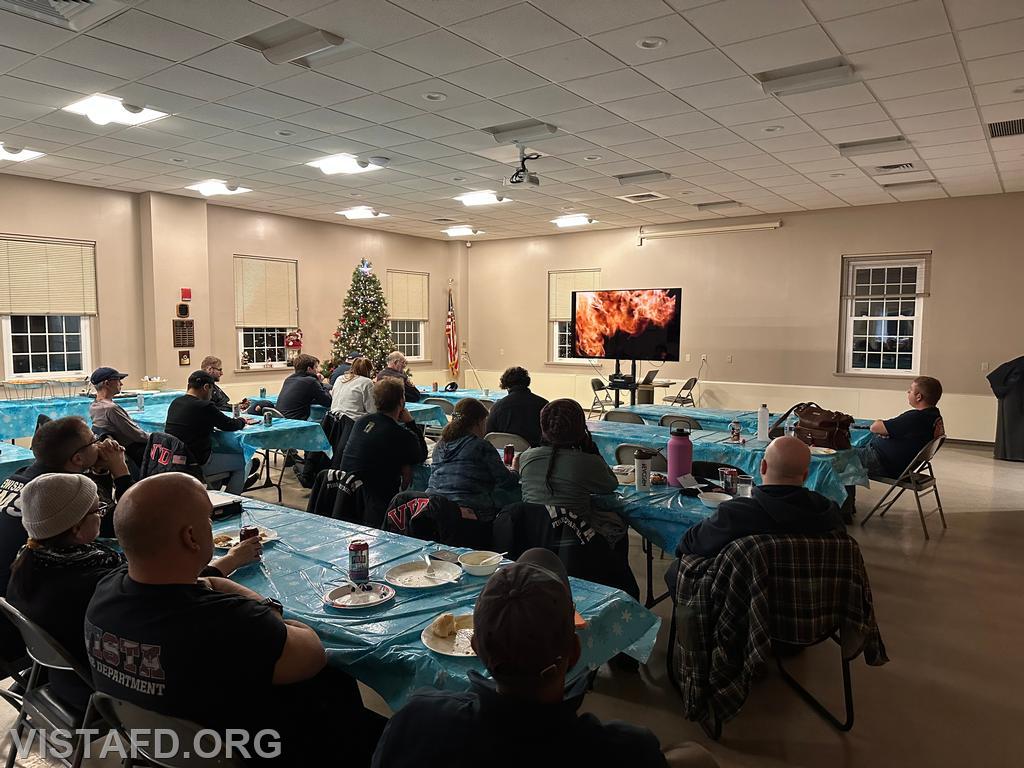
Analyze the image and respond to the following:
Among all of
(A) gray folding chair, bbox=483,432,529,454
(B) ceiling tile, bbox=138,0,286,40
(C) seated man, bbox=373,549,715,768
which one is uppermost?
(B) ceiling tile, bbox=138,0,286,40

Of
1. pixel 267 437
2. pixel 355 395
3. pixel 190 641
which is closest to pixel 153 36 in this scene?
pixel 267 437

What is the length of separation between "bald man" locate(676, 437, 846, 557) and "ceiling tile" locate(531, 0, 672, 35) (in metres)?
2.47

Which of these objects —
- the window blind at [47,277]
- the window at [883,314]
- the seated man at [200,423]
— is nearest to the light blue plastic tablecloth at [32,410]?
the window blind at [47,277]

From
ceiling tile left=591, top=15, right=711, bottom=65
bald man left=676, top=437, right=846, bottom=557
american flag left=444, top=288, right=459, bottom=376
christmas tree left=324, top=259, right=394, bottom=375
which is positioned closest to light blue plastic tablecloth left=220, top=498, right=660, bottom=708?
bald man left=676, top=437, right=846, bottom=557

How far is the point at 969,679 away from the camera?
3098 millimetres

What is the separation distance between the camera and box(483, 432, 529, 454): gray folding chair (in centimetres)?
486

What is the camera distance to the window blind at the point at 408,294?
485 inches

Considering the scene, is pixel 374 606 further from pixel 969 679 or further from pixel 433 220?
pixel 433 220

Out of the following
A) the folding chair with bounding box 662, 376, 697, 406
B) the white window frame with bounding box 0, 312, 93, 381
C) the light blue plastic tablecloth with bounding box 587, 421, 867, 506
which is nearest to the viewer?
the light blue plastic tablecloth with bounding box 587, 421, 867, 506

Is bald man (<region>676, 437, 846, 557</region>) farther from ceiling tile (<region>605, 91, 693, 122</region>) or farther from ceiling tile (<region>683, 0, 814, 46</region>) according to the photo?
ceiling tile (<region>605, 91, 693, 122</region>)

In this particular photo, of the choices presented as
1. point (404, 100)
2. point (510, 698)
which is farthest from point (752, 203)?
point (510, 698)

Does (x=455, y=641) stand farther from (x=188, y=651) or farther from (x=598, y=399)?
(x=598, y=399)

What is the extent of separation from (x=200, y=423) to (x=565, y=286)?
8.38 metres

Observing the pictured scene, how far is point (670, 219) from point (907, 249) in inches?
130
